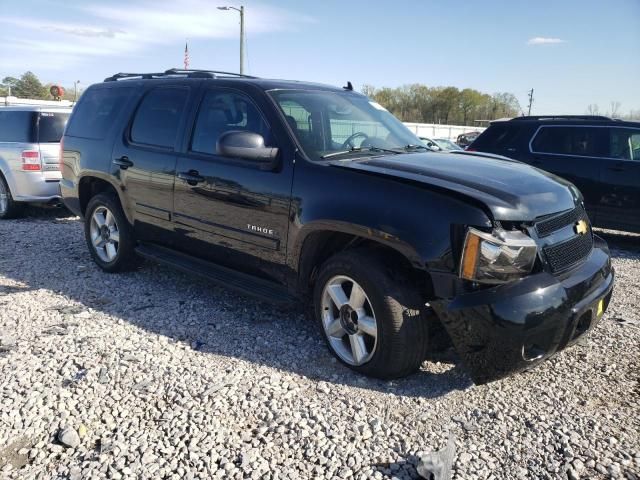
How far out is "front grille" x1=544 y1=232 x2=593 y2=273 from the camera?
298 cm

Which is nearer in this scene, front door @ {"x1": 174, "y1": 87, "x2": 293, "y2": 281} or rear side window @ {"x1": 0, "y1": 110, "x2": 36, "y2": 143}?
front door @ {"x1": 174, "y1": 87, "x2": 293, "y2": 281}

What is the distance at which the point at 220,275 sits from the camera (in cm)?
413

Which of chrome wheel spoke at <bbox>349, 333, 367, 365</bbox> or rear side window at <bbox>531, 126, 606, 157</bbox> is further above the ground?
rear side window at <bbox>531, 126, 606, 157</bbox>

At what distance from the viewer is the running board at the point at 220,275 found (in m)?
3.73

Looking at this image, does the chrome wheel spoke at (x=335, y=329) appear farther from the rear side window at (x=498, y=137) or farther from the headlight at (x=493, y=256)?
the rear side window at (x=498, y=137)

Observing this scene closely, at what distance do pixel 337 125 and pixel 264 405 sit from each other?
2.15m

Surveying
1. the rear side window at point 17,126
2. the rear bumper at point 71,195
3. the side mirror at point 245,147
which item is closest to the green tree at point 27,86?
the rear side window at point 17,126

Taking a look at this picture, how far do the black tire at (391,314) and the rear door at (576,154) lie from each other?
530 centimetres

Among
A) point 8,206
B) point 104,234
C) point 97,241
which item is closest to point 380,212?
point 104,234

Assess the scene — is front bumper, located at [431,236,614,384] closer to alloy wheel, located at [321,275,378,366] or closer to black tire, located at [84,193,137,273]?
alloy wheel, located at [321,275,378,366]

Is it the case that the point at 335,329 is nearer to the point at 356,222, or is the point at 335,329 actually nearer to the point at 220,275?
the point at 356,222

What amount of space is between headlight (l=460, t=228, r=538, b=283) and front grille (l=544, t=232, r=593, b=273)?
26 centimetres

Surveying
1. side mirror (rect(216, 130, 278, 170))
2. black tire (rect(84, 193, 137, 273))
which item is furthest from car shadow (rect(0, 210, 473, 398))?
side mirror (rect(216, 130, 278, 170))

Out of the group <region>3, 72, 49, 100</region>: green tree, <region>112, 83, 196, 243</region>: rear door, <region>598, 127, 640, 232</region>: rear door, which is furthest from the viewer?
<region>3, 72, 49, 100</region>: green tree
